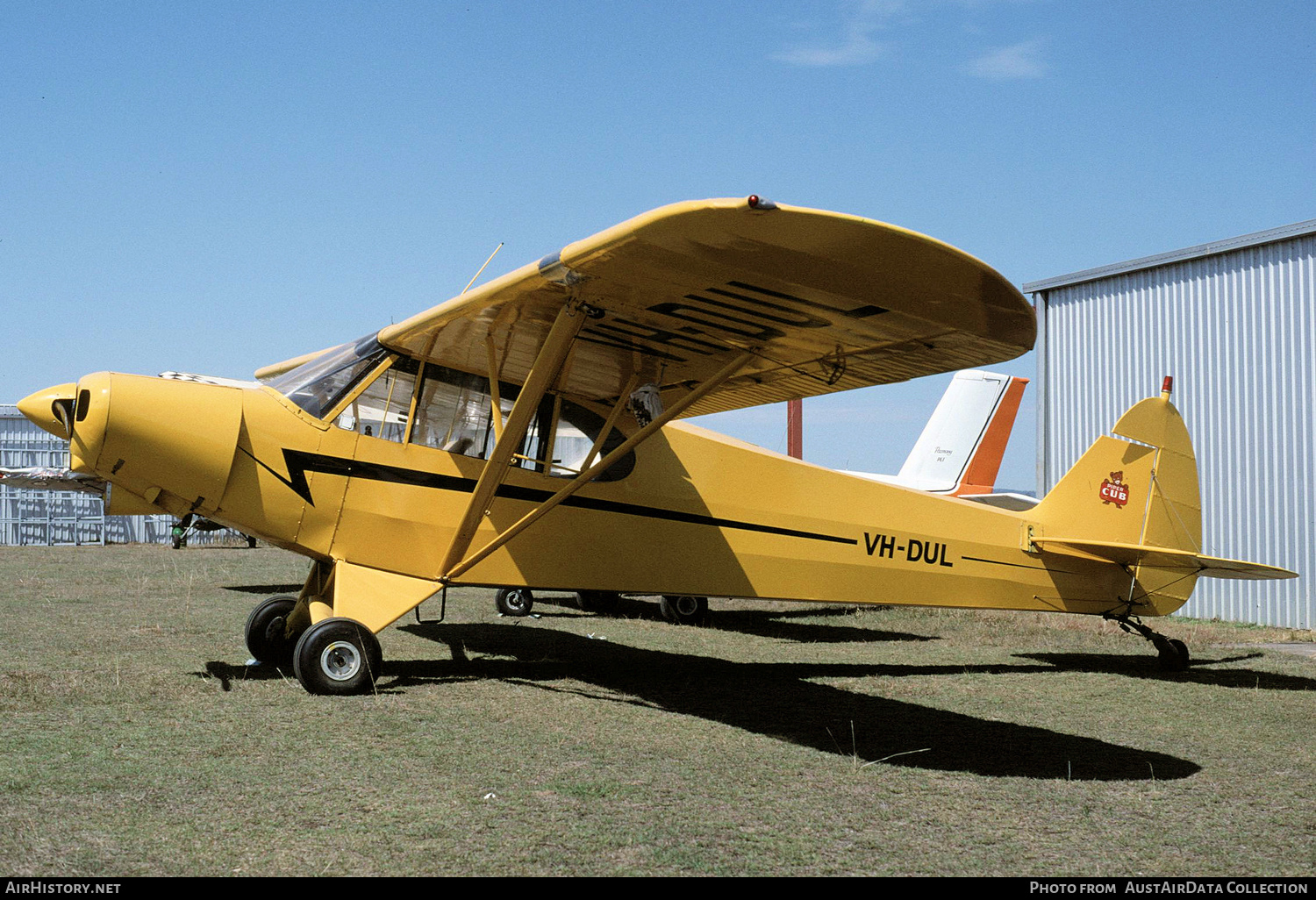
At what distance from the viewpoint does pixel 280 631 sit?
7.76m

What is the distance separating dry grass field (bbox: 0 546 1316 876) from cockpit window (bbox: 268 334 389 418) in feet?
6.58

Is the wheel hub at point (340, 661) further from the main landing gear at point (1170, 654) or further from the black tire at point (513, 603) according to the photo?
the main landing gear at point (1170, 654)

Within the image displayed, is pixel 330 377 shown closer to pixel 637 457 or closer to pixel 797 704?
pixel 637 457

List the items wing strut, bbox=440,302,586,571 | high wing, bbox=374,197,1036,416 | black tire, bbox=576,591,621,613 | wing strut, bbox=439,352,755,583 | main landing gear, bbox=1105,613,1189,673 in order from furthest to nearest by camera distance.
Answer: black tire, bbox=576,591,621,613, main landing gear, bbox=1105,613,1189,673, wing strut, bbox=439,352,755,583, wing strut, bbox=440,302,586,571, high wing, bbox=374,197,1036,416

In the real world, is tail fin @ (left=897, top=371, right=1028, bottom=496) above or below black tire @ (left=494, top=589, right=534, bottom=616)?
above

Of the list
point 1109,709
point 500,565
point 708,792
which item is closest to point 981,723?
point 1109,709

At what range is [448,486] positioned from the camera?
24.0ft

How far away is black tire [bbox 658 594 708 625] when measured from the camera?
1278cm

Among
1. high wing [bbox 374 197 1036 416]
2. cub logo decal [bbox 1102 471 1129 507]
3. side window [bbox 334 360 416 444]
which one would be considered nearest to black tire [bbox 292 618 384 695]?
side window [bbox 334 360 416 444]

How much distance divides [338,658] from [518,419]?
200 cm

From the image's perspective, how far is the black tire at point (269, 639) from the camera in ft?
25.3

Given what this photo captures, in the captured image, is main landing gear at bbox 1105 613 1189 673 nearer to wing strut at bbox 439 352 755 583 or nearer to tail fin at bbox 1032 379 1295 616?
tail fin at bbox 1032 379 1295 616

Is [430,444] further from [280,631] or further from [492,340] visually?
[280,631]

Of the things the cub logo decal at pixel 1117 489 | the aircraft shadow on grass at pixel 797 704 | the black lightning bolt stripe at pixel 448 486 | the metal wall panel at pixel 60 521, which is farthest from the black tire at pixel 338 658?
the metal wall panel at pixel 60 521
